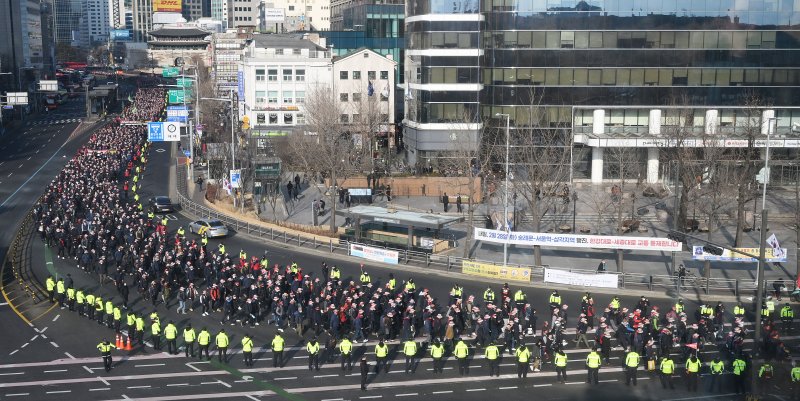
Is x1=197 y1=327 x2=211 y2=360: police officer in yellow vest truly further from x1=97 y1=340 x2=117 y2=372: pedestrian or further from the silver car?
the silver car

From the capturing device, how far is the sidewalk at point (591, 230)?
147 feet

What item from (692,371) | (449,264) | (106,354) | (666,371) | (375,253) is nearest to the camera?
(692,371)

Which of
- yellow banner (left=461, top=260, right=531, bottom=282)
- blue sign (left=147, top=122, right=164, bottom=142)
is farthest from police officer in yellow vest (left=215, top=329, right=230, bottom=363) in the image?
blue sign (left=147, top=122, right=164, bottom=142)

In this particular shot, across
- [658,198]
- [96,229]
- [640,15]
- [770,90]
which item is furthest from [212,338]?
[770,90]

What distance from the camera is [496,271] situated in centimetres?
4300

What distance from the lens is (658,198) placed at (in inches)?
2442

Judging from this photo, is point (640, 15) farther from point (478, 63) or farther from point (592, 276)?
point (592, 276)

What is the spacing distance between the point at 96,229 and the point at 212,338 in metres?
17.4

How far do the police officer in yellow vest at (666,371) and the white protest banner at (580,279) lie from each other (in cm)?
1178

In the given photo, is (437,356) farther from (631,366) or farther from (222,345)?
(222,345)

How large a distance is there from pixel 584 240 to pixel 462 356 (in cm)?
1376

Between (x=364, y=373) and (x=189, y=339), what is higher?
(x=189, y=339)

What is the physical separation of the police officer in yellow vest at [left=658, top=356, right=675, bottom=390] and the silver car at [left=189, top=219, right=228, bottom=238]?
2981 cm

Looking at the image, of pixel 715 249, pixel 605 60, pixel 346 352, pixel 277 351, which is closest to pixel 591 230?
pixel 715 249
